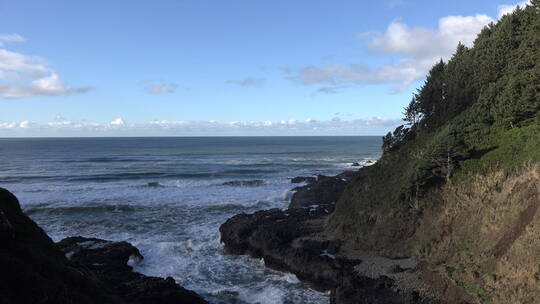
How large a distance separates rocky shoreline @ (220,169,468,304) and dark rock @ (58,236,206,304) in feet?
22.8

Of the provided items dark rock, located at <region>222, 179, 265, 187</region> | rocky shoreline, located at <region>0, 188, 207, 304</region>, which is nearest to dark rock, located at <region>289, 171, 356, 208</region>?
dark rock, located at <region>222, 179, 265, 187</region>

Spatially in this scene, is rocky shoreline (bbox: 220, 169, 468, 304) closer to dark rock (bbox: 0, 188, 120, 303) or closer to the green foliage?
the green foliage

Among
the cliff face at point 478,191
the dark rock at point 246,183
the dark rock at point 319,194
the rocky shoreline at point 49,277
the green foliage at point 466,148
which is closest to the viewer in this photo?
the rocky shoreline at point 49,277

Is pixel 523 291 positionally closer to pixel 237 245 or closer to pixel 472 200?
pixel 472 200

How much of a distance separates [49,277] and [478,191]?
21.2m

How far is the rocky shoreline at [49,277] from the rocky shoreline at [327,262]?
7.22 metres

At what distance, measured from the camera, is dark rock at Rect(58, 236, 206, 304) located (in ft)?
58.9

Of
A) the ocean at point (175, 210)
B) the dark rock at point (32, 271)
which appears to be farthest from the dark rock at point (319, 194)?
the dark rock at point (32, 271)

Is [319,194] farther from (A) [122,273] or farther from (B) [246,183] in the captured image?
(A) [122,273]

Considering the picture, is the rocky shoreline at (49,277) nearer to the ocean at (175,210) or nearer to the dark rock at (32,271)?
the dark rock at (32,271)

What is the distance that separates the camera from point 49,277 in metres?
11.7

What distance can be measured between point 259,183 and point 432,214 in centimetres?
3732

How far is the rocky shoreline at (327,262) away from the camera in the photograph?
17891 mm

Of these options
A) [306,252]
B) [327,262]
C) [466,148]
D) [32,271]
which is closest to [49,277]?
[32,271]
